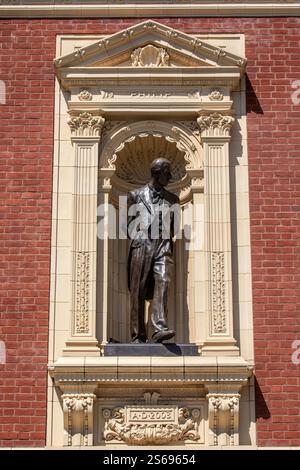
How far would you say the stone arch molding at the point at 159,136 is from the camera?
58.2 feet

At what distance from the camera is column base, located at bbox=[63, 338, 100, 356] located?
54.0ft

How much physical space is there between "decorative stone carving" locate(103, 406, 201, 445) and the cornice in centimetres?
645

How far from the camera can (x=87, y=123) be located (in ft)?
58.2

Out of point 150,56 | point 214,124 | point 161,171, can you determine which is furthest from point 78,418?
point 150,56

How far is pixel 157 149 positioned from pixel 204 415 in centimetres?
445

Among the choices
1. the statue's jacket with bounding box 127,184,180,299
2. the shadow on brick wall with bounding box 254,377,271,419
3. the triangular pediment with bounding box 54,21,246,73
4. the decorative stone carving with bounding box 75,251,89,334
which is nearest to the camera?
the shadow on brick wall with bounding box 254,377,271,419

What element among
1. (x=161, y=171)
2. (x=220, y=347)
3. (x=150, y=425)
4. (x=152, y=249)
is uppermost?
(x=161, y=171)

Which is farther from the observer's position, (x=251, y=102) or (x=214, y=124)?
(x=251, y=102)

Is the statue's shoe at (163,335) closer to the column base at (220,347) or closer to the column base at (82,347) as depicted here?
the column base at (220,347)

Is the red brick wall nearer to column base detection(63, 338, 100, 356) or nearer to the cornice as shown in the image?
the cornice

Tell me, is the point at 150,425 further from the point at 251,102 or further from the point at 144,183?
the point at 251,102

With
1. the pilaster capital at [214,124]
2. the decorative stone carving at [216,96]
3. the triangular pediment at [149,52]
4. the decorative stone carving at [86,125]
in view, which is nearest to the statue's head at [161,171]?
the pilaster capital at [214,124]

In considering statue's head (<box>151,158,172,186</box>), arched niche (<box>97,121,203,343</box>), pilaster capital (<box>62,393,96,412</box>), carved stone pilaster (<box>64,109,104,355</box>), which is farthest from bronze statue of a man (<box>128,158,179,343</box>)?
pilaster capital (<box>62,393,96,412</box>)

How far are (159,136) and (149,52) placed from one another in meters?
1.38
